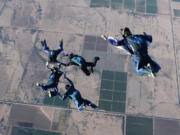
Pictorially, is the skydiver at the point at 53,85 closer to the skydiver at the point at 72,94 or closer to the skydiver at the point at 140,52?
the skydiver at the point at 72,94

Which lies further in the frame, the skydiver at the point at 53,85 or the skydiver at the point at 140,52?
the skydiver at the point at 53,85

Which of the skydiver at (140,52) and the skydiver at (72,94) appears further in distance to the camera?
the skydiver at (72,94)

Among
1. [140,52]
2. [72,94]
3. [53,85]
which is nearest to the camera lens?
[140,52]

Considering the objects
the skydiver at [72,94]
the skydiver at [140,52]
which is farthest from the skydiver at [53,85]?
the skydiver at [140,52]

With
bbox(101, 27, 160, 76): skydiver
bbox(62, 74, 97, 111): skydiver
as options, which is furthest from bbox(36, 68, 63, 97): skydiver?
bbox(101, 27, 160, 76): skydiver

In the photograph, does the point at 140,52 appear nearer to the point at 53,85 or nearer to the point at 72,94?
the point at 72,94

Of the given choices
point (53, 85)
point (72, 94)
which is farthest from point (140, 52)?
point (53, 85)

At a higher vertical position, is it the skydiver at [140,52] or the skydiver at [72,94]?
the skydiver at [140,52]

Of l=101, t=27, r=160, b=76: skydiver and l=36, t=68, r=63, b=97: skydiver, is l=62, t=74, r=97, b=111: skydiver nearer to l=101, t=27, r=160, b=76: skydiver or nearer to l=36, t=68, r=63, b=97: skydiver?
l=36, t=68, r=63, b=97: skydiver

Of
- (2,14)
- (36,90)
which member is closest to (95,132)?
(36,90)

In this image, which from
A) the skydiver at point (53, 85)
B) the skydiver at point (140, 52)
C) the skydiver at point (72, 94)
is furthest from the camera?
the skydiver at point (72, 94)

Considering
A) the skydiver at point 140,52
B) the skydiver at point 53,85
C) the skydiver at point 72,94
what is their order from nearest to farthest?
the skydiver at point 140,52, the skydiver at point 53,85, the skydiver at point 72,94
